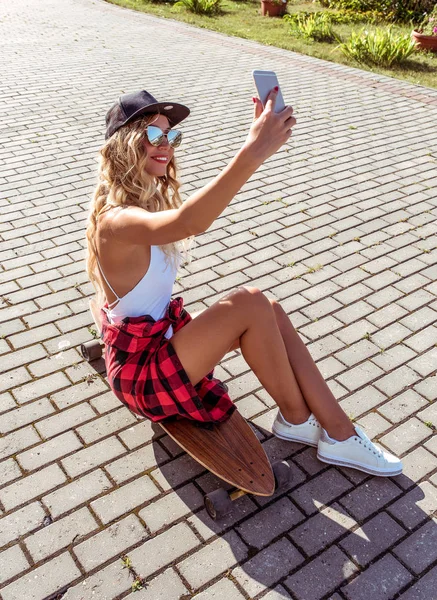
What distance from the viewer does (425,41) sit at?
39.9 ft

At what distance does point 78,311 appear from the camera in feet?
14.3

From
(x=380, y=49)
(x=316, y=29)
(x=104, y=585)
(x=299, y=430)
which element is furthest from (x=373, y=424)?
(x=316, y=29)

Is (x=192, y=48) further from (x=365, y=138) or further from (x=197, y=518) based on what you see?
(x=197, y=518)

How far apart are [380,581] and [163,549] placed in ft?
3.09

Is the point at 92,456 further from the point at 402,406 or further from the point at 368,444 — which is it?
the point at 402,406

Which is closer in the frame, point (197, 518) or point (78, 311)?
point (197, 518)

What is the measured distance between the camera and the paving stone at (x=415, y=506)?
116 inches

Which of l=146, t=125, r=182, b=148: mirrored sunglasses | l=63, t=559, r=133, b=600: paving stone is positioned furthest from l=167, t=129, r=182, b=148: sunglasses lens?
l=63, t=559, r=133, b=600: paving stone

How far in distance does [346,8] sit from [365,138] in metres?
9.40

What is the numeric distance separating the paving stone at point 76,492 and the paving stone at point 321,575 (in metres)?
1.00

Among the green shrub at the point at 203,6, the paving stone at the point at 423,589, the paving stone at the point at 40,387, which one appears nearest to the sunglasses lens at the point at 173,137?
the paving stone at the point at 40,387

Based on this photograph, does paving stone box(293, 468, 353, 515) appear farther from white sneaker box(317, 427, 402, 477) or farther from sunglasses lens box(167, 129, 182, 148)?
sunglasses lens box(167, 129, 182, 148)

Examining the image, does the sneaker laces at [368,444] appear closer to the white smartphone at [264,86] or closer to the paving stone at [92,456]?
the paving stone at [92,456]

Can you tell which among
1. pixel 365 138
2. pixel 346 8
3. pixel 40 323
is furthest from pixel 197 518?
pixel 346 8
